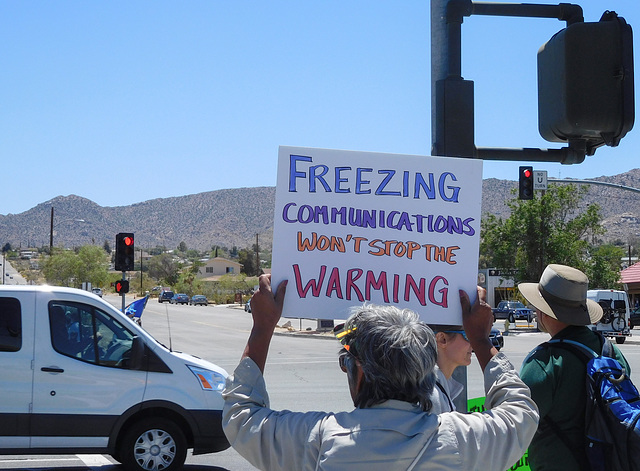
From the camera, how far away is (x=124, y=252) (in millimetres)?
22656

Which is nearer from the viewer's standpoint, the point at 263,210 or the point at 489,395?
the point at 489,395

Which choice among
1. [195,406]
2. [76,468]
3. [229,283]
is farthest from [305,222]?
[229,283]

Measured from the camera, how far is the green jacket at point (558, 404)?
315 centimetres

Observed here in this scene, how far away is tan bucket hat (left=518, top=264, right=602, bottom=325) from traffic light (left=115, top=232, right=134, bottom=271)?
787 inches

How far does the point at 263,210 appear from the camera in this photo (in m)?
184

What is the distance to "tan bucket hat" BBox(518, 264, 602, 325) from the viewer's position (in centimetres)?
345

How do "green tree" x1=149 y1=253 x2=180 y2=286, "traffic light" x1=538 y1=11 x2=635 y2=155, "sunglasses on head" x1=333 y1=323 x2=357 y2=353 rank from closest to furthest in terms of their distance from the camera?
1. "sunglasses on head" x1=333 y1=323 x2=357 y2=353
2. "traffic light" x1=538 y1=11 x2=635 y2=155
3. "green tree" x1=149 y1=253 x2=180 y2=286

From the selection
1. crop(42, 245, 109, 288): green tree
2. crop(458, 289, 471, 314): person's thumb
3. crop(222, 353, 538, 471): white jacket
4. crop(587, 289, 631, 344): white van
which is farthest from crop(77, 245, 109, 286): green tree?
crop(222, 353, 538, 471): white jacket

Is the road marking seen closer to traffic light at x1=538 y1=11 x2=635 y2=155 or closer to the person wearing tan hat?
the person wearing tan hat

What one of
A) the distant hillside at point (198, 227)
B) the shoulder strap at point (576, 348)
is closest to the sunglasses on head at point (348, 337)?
the shoulder strap at point (576, 348)

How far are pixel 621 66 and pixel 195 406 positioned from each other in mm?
5596

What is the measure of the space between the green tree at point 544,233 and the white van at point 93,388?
38.2m

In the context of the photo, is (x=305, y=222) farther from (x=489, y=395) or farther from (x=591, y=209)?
(x=591, y=209)

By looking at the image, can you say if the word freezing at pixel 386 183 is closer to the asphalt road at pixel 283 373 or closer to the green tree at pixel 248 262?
the asphalt road at pixel 283 373
